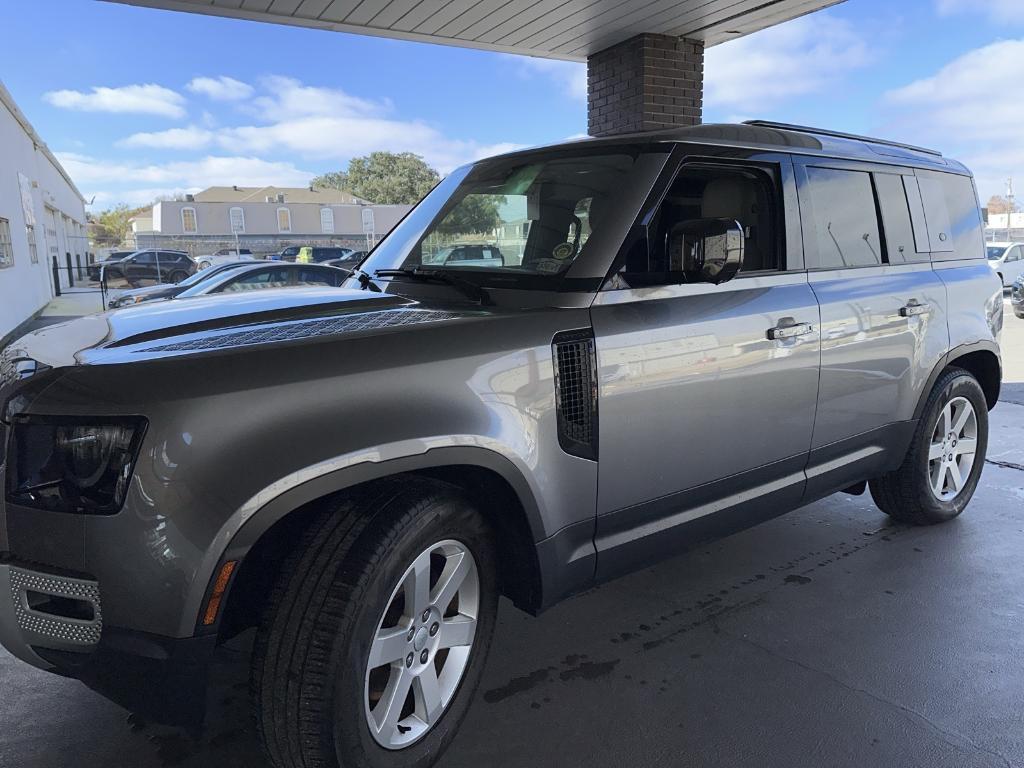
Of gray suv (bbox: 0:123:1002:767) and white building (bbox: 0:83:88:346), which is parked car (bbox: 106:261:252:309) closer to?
white building (bbox: 0:83:88:346)

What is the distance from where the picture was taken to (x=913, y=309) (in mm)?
3793

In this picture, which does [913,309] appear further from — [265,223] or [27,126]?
[265,223]

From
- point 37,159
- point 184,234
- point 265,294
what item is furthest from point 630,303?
point 184,234

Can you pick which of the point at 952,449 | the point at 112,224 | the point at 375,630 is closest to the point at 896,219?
the point at 952,449

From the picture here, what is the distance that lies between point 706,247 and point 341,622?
1752 millimetres

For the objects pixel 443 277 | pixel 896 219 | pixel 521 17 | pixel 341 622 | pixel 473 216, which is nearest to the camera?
pixel 341 622

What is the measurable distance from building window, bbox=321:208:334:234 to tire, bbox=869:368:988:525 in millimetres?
59446

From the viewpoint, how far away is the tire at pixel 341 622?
6.41ft

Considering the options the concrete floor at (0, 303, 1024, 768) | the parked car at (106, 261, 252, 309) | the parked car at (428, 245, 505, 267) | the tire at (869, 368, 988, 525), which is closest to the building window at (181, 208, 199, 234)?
the parked car at (106, 261, 252, 309)

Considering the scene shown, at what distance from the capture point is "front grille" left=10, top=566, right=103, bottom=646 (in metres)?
1.81

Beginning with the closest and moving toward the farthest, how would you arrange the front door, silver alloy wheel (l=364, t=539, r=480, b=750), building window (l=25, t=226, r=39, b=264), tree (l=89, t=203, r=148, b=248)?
silver alloy wheel (l=364, t=539, r=480, b=750), the front door, building window (l=25, t=226, r=39, b=264), tree (l=89, t=203, r=148, b=248)

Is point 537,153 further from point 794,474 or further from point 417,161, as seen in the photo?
point 417,161

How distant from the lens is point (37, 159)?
1005 inches

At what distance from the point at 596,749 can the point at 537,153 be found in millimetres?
2439
